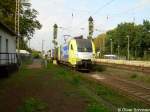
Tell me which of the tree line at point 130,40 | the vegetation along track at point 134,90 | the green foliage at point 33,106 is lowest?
the vegetation along track at point 134,90

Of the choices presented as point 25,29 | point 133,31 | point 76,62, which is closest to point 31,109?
point 76,62

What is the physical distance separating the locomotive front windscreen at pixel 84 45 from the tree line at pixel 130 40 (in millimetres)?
63080

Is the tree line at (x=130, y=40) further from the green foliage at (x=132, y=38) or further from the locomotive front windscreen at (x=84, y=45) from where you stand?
the locomotive front windscreen at (x=84, y=45)

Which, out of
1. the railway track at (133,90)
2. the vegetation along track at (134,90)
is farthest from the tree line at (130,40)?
the vegetation along track at (134,90)

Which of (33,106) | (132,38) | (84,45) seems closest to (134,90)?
(33,106)

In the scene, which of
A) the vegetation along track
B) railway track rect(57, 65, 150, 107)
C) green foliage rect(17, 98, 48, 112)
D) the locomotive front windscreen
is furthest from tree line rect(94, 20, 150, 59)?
green foliage rect(17, 98, 48, 112)

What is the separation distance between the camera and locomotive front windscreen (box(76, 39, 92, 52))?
38.0m

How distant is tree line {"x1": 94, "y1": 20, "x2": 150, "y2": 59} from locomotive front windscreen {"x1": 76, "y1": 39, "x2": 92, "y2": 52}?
6308 centimetres

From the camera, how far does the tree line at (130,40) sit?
110312 mm

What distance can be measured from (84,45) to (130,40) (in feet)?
272

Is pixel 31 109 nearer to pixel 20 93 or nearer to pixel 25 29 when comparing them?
pixel 20 93

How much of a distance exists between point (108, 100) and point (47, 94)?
258 centimetres

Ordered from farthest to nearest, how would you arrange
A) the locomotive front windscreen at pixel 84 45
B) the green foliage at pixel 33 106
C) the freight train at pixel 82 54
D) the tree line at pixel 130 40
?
the tree line at pixel 130 40 → the locomotive front windscreen at pixel 84 45 → the freight train at pixel 82 54 → the green foliage at pixel 33 106

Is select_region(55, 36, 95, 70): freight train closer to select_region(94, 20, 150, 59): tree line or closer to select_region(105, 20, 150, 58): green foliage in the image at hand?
select_region(94, 20, 150, 59): tree line
